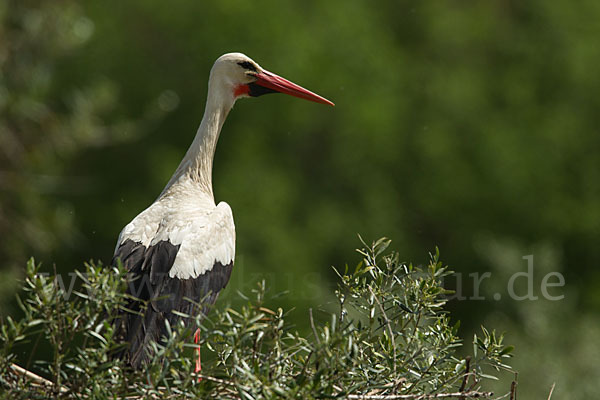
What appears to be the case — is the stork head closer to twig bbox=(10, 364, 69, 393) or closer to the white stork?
the white stork

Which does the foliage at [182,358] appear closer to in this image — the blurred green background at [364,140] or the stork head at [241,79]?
the stork head at [241,79]

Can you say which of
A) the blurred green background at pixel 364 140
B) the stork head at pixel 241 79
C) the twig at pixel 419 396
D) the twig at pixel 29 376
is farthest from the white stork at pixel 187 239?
the blurred green background at pixel 364 140

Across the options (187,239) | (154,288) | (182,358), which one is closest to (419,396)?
(182,358)

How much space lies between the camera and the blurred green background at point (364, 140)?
15695mm

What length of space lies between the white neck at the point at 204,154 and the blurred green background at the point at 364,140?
7.71 metres

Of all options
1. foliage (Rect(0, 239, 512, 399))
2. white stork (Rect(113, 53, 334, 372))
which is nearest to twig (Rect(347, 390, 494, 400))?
foliage (Rect(0, 239, 512, 399))

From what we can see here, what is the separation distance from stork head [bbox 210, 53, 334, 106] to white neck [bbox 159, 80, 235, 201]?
0.16 feet

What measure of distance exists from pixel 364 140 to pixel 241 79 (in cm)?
1391

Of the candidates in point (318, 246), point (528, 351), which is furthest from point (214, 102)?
point (318, 246)

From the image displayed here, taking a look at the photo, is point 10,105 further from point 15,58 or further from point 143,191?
point 143,191

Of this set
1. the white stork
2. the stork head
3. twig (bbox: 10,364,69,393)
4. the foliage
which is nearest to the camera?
the foliage

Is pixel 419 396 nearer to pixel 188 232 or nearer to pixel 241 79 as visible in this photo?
pixel 188 232

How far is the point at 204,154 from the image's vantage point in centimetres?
520

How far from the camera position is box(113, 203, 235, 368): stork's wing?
4.05 meters
